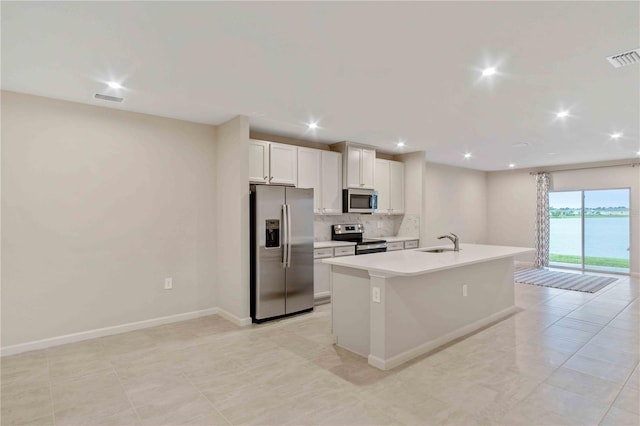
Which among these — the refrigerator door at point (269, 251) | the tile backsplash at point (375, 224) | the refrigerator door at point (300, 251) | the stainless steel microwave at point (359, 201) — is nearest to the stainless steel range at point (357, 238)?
the tile backsplash at point (375, 224)

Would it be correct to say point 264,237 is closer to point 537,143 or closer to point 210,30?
point 210,30

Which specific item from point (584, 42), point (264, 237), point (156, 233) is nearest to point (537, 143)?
point (584, 42)

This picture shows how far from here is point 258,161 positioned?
4.67 metres

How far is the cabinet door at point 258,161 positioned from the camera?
4.60 metres

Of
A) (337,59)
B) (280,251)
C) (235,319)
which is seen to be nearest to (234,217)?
(280,251)

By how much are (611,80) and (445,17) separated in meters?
2.17

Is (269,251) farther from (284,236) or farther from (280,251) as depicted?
(284,236)

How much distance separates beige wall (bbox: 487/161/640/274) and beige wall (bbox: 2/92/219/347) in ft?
26.7

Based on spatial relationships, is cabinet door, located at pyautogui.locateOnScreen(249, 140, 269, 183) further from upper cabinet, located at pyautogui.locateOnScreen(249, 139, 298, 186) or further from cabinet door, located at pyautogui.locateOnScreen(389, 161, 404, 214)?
cabinet door, located at pyautogui.locateOnScreen(389, 161, 404, 214)

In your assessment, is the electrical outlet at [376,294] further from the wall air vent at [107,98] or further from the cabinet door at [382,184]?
the cabinet door at [382,184]

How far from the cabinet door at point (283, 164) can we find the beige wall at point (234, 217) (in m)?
0.63

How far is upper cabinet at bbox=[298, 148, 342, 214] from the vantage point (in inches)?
207

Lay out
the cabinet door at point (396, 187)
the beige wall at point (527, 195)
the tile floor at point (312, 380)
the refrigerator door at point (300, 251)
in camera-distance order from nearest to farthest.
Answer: the tile floor at point (312, 380) < the refrigerator door at point (300, 251) < the cabinet door at point (396, 187) < the beige wall at point (527, 195)

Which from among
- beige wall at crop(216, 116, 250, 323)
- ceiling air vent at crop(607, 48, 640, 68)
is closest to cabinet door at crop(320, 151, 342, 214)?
beige wall at crop(216, 116, 250, 323)
